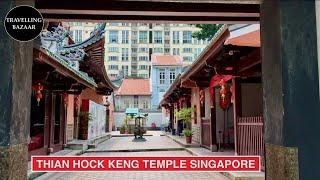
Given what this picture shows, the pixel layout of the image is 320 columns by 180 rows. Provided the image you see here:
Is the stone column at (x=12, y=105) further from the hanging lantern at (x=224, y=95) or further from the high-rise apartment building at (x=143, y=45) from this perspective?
the high-rise apartment building at (x=143, y=45)

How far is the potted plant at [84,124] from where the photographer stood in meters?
20.1

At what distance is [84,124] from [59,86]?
639cm

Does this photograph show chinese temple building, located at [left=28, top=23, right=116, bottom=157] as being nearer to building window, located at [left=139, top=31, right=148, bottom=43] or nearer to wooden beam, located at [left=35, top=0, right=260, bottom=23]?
wooden beam, located at [left=35, top=0, right=260, bottom=23]

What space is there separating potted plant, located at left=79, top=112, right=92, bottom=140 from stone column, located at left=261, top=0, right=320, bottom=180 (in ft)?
55.2

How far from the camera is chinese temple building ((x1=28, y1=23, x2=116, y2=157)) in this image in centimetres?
1094

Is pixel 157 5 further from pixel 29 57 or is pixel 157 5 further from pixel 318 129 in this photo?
pixel 318 129

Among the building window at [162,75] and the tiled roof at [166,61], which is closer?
the tiled roof at [166,61]

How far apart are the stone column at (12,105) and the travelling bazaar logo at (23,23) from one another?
0.17 feet

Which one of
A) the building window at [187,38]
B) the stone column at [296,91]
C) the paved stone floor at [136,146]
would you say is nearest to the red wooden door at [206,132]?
the paved stone floor at [136,146]

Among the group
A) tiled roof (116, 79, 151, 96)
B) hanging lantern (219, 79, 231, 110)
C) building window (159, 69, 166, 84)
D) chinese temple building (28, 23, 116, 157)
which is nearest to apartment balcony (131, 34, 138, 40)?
tiled roof (116, 79, 151, 96)

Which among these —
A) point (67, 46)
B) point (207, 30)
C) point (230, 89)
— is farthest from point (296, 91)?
point (207, 30)

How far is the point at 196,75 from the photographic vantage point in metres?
14.8

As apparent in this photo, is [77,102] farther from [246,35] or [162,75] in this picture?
[162,75]

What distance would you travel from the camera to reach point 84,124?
66.7ft
